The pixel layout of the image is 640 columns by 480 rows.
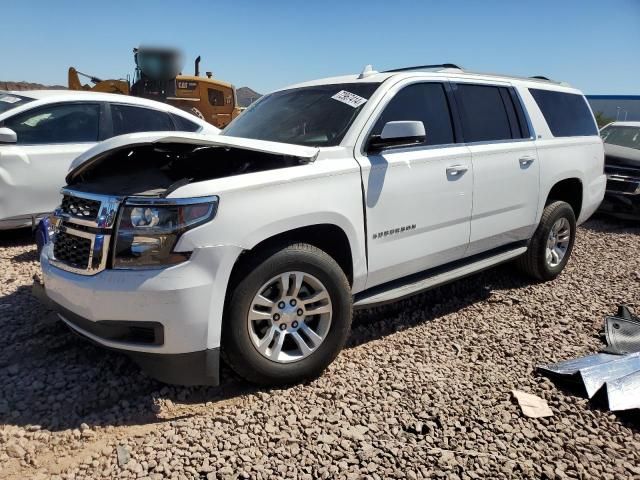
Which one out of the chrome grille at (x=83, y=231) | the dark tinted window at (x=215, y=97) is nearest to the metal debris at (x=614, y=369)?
the chrome grille at (x=83, y=231)

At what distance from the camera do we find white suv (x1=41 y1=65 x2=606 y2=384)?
2605 millimetres

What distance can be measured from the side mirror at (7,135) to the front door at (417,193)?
3.99 metres

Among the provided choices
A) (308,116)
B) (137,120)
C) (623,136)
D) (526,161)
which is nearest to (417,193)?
(308,116)

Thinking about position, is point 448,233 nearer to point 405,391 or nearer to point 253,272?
point 405,391

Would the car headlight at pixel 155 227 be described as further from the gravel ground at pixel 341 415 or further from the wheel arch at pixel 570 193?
the wheel arch at pixel 570 193

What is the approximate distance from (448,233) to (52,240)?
2.71 meters

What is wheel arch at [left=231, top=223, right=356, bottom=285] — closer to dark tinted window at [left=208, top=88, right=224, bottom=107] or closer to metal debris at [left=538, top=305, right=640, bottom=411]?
metal debris at [left=538, top=305, right=640, bottom=411]

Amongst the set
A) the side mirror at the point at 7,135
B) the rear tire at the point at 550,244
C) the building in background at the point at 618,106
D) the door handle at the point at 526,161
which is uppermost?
the building in background at the point at 618,106

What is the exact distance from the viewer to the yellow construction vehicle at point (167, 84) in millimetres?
15180

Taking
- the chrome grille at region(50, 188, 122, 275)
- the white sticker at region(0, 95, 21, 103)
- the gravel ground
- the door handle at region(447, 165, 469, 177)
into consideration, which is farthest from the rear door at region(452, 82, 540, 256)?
the white sticker at region(0, 95, 21, 103)

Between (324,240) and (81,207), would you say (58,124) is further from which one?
(324,240)

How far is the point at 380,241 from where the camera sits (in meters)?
3.37

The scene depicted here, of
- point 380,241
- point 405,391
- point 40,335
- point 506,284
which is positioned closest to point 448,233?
point 380,241

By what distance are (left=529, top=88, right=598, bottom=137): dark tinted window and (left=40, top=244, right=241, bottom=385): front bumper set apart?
3683mm
